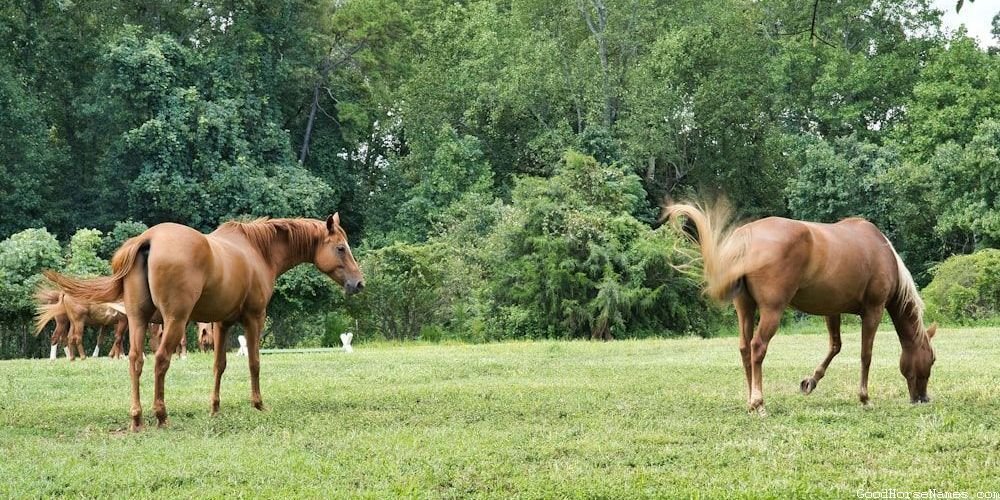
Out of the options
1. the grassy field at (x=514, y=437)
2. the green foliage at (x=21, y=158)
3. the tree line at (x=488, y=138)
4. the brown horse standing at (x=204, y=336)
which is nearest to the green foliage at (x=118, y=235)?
the tree line at (x=488, y=138)

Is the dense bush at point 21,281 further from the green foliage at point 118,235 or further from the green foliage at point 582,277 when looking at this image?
the green foliage at point 582,277

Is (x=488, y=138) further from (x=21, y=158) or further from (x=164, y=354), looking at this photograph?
(x=164, y=354)

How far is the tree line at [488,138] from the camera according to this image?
3111cm

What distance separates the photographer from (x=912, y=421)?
8.54m

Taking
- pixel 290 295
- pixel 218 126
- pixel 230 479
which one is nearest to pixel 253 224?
pixel 230 479

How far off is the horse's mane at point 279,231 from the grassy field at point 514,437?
1632mm

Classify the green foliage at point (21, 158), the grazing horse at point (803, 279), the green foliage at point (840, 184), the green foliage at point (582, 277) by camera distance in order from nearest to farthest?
1. the grazing horse at point (803, 279)
2. the green foliage at point (582, 277)
3. the green foliage at point (21, 158)
4. the green foliage at point (840, 184)

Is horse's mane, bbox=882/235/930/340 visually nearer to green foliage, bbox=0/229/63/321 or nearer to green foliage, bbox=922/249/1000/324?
green foliage, bbox=922/249/1000/324

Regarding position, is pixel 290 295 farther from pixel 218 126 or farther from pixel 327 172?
pixel 327 172

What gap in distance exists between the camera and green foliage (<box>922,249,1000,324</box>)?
97.0 ft

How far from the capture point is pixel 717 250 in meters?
9.59

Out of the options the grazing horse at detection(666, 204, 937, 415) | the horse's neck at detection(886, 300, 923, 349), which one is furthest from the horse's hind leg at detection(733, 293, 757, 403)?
the horse's neck at detection(886, 300, 923, 349)

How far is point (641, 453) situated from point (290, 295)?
3014 centimetres

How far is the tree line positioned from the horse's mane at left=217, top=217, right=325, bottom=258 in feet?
57.2
